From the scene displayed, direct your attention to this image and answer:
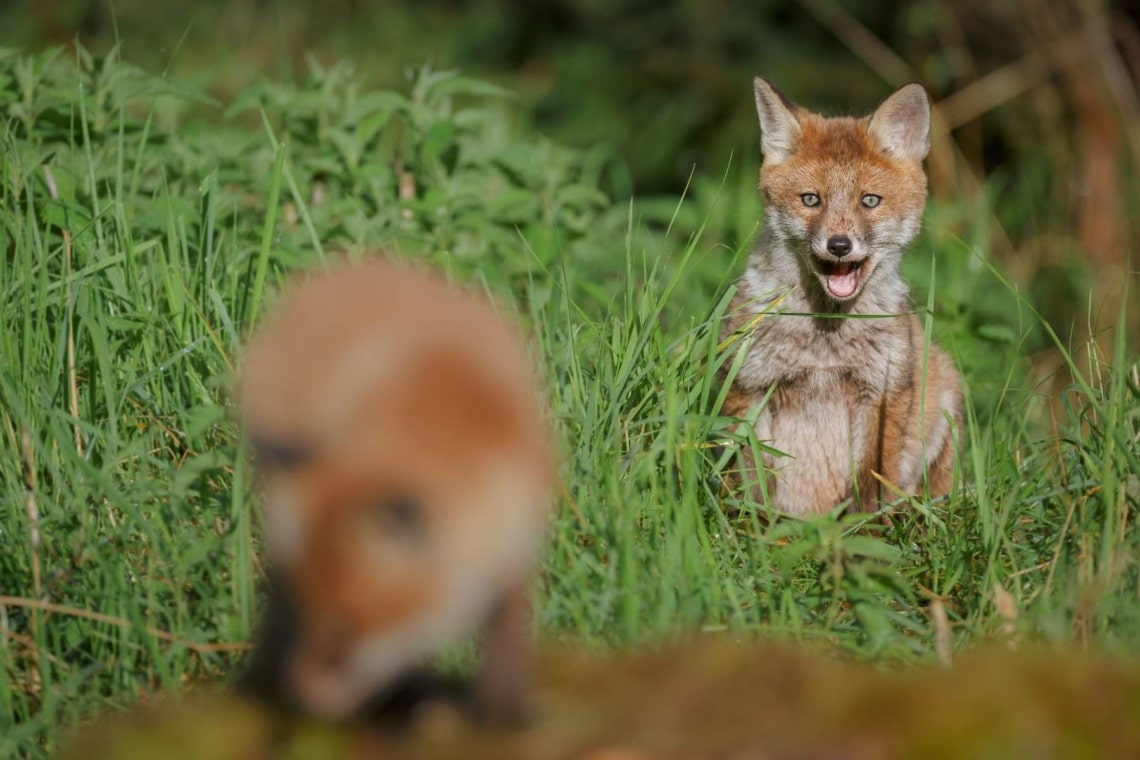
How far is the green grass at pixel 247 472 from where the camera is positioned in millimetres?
2922

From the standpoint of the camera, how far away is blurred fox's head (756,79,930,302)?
4816mm

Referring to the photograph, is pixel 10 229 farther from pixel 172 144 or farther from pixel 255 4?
pixel 255 4

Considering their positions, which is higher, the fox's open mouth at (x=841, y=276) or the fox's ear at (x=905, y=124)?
the fox's ear at (x=905, y=124)

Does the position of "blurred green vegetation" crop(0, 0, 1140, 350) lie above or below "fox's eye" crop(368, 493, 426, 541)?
above

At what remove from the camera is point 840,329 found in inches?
191

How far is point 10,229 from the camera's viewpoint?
4.19 meters

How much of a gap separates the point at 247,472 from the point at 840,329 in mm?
2525

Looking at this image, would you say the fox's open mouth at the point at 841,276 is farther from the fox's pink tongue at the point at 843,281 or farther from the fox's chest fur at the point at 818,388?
the fox's chest fur at the point at 818,388

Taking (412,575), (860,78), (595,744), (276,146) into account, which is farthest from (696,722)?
(860,78)

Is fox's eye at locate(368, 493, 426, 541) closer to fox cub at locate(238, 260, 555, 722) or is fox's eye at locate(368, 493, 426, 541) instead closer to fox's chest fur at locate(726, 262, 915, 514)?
fox cub at locate(238, 260, 555, 722)

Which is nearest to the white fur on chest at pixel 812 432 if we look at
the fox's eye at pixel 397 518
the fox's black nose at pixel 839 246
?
the fox's black nose at pixel 839 246

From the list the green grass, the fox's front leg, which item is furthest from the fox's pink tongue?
the fox's front leg

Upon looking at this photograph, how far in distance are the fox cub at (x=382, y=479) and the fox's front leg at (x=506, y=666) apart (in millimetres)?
35

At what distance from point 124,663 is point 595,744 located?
127 centimetres
